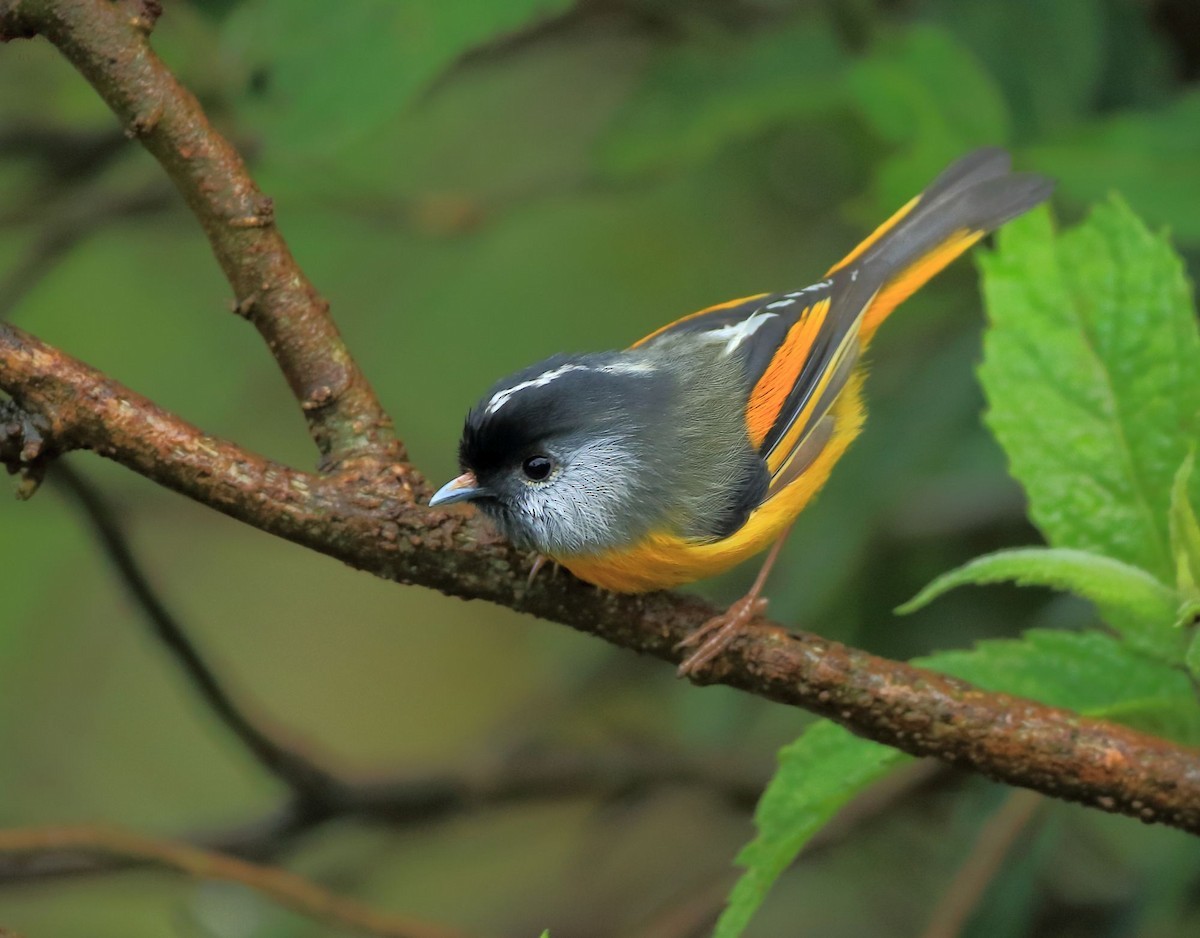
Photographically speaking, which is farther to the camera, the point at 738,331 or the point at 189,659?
the point at 738,331

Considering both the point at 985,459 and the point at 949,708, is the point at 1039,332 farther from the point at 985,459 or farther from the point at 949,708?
the point at 985,459

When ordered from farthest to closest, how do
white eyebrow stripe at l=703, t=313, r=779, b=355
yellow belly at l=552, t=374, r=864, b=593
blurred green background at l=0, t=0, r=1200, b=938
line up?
blurred green background at l=0, t=0, r=1200, b=938 < white eyebrow stripe at l=703, t=313, r=779, b=355 < yellow belly at l=552, t=374, r=864, b=593

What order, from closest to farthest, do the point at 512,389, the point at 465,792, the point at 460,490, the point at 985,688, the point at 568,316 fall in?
the point at 985,688 → the point at 460,490 → the point at 512,389 → the point at 465,792 → the point at 568,316

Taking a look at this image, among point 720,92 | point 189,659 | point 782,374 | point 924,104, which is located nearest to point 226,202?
point 189,659

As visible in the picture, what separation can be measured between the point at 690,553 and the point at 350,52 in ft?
4.28

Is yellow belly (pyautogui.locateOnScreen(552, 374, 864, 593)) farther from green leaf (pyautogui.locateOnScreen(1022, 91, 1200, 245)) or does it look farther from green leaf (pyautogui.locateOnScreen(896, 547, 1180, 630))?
green leaf (pyautogui.locateOnScreen(1022, 91, 1200, 245))

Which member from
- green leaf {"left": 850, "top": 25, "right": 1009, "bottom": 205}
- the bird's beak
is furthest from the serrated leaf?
green leaf {"left": 850, "top": 25, "right": 1009, "bottom": 205}

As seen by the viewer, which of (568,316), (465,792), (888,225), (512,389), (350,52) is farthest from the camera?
(568,316)

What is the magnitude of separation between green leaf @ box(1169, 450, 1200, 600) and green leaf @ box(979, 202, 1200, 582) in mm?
136

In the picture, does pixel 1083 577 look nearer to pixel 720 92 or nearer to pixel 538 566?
pixel 538 566

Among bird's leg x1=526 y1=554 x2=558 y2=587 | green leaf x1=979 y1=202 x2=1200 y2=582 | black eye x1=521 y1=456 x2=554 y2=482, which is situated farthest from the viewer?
black eye x1=521 y1=456 x2=554 y2=482

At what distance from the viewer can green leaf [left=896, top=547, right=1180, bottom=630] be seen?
1.79m

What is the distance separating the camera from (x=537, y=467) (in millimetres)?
2439

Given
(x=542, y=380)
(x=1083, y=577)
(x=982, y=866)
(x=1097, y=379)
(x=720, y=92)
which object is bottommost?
(x=982, y=866)
